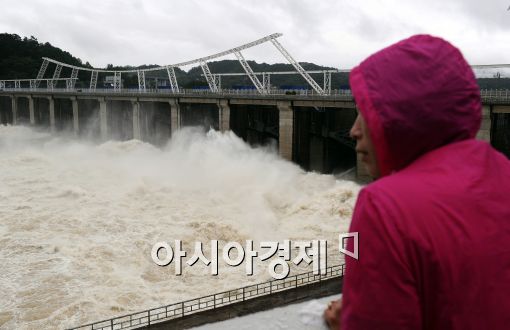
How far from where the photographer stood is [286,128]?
91.4ft

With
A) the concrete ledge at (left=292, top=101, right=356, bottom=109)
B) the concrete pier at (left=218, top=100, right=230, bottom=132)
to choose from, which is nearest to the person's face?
the concrete ledge at (left=292, top=101, right=356, bottom=109)

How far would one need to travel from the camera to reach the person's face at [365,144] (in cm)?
119

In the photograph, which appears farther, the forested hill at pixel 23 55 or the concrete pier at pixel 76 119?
the forested hill at pixel 23 55

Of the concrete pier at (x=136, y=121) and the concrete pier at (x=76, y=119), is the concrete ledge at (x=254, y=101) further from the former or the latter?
the concrete pier at (x=76, y=119)

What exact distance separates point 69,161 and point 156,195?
48.8ft

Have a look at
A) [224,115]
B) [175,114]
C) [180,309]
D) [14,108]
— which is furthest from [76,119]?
[180,309]

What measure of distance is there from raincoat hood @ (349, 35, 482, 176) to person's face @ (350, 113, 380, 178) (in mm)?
34

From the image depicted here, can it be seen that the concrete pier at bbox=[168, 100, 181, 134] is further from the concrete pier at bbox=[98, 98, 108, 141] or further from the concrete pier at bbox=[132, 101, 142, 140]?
the concrete pier at bbox=[98, 98, 108, 141]

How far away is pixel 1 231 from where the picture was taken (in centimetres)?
1691

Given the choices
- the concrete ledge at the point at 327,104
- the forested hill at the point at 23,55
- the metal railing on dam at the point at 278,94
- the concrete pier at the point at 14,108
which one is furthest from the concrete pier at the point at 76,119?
the forested hill at the point at 23,55

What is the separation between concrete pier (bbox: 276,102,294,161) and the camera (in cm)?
2775

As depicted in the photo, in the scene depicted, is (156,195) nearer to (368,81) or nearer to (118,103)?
(368,81)

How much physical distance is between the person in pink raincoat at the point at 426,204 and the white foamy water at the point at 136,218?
10847 mm

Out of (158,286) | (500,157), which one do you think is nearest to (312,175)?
(158,286)
